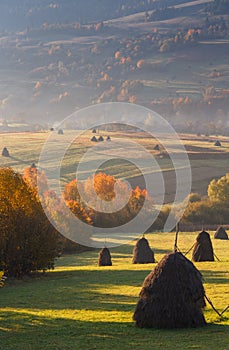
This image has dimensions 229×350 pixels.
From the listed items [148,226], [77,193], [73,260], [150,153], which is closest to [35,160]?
[150,153]

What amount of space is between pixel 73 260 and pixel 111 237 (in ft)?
64.0

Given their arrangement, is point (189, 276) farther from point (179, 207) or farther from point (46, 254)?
point (179, 207)

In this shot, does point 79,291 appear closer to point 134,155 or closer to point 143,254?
point 143,254

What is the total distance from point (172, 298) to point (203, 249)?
2401cm

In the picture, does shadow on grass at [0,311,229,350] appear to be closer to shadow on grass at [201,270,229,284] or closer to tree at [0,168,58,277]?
shadow on grass at [201,270,229,284]

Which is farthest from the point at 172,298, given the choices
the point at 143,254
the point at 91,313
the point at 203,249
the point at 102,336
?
the point at 143,254

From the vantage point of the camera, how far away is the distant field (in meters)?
120

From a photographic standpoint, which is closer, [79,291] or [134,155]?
[79,291]

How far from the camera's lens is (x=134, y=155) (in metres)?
137

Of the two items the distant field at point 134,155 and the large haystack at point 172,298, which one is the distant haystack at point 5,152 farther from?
the large haystack at point 172,298

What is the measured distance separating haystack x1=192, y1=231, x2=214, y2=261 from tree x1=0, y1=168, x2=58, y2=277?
9631 mm

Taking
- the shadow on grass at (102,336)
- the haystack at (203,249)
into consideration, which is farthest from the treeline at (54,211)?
the shadow on grass at (102,336)

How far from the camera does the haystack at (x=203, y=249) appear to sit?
47.0 metres

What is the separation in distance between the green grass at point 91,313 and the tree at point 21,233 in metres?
1.24
